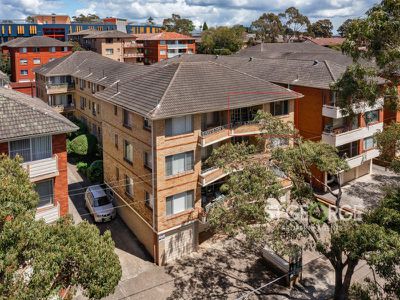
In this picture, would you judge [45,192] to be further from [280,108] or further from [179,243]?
[280,108]

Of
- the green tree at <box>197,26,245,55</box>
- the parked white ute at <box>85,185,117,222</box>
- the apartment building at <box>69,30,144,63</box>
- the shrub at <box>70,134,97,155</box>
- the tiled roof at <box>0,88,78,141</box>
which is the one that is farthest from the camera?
the green tree at <box>197,26,245,55</box>

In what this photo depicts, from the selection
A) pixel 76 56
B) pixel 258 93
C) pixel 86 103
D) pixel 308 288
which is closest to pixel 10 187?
pixel 308 288

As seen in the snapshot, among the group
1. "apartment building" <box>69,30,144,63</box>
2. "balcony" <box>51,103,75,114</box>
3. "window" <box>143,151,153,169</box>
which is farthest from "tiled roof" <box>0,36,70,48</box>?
"window" <box>143,151,153,169</box>

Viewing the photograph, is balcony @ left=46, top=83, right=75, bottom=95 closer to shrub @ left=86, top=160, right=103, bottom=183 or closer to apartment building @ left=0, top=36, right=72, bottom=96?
shrub @ left=86, top=160, right=103, bottom=183

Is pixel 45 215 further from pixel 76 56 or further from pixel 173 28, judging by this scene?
pixel 173 28

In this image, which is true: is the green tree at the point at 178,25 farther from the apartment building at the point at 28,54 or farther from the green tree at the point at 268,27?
the apartment building at the point at 28,54

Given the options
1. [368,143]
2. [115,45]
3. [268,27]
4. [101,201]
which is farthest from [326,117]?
[268,27]
